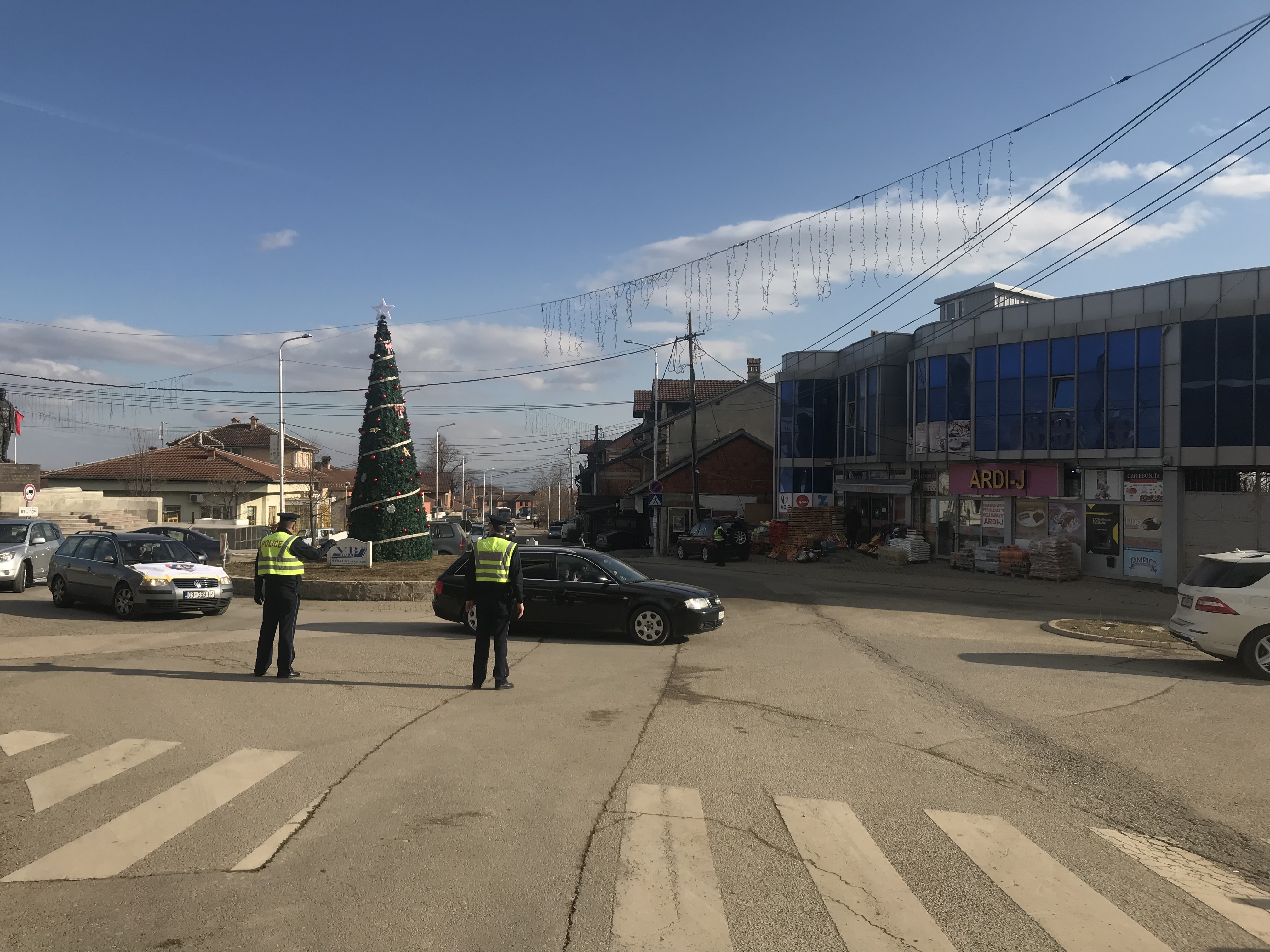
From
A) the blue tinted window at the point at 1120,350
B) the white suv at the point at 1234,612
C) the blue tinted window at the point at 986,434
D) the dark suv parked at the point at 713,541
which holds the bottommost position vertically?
→ the dark suv parked at the point at 713,541

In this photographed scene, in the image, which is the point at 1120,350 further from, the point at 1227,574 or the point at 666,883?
the point at 666,883

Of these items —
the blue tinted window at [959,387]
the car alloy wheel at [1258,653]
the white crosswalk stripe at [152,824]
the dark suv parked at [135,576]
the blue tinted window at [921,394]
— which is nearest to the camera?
the white crosswalk stripe at [152,824]

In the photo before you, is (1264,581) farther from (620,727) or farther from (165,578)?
(165,578)

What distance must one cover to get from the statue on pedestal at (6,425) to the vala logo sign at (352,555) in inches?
801

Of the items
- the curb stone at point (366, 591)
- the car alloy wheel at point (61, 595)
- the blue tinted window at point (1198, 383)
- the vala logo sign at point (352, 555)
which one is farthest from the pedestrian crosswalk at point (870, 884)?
the blue tinted window at point (1198, 383)

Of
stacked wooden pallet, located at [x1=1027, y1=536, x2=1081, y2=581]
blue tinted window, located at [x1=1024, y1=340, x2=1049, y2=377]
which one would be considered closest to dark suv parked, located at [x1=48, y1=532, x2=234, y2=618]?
stacked wooden pallet, located at [x1=1027, y1=536, x2=1081, y2=581]

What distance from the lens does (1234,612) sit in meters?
10.8

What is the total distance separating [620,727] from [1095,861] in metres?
3.86

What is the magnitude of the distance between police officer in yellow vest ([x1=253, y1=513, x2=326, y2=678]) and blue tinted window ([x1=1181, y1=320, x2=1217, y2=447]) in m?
22.4

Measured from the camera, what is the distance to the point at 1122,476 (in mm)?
25109

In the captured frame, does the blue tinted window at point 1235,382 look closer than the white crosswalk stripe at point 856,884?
No

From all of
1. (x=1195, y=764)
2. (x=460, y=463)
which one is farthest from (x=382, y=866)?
(x=460, y=463)

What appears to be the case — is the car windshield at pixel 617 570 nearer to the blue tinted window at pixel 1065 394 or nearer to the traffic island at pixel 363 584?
the traffic island at pixel 363 584

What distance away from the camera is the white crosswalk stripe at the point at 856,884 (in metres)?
4.01
